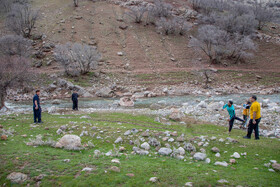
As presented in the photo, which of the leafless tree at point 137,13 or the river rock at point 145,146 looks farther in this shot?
the leafless tree at point 137,13

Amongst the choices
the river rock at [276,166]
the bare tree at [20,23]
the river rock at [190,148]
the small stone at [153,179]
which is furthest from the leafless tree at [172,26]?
the small stone at [153,179]

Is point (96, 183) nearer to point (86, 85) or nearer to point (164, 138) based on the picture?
point (164, 138)

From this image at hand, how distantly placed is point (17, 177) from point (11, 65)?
72.0 ft

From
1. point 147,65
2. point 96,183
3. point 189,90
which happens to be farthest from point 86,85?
point 96,183

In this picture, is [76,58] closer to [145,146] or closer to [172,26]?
[172,26]

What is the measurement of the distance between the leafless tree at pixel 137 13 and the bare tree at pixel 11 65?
33531 millimetres

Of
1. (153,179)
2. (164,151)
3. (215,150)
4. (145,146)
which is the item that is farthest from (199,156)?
(153,179)

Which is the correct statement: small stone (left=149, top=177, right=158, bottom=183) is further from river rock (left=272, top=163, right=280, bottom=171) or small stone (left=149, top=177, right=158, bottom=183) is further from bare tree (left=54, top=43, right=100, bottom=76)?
bare tree (left=54, top=43, right=100, bottom=76)

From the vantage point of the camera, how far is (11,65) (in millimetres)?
22953

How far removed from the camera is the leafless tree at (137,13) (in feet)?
191

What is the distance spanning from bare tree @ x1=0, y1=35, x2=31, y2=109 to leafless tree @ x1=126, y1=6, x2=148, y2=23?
33531 millimetres

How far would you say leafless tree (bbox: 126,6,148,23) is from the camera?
58266mm

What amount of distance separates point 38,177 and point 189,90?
30965 mm

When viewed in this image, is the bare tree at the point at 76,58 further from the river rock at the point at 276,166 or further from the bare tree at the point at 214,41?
the river rock at the point at 276,166
